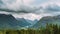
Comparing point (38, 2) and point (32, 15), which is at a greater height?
point (38, 2)

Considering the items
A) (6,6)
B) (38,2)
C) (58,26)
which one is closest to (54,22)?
(58,26)

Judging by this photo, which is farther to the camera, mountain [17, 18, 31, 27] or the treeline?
the treeline

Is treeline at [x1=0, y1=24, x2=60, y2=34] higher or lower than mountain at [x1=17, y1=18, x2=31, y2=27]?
lower

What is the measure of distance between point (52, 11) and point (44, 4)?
21.8 inches

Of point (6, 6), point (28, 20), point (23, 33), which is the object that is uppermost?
point (6, 6)

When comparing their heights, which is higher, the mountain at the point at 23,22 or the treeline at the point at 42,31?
the mountain at the point at 23,22

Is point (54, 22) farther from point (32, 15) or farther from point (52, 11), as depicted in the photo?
point (32, 15)

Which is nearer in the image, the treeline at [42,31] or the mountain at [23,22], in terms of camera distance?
the mountain at [23,22]

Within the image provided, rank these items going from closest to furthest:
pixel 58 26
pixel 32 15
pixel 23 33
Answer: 1. pixel 32 15
2. pixel 58 26
3. pixel 23 33

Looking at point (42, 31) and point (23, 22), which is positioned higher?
point (23, 22)

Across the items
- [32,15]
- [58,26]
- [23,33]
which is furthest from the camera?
[23,33]

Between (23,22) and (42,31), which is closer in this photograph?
(23,22)

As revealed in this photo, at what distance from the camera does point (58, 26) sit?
9305 mm

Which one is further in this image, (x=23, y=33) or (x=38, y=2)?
(x=23, y=33)
